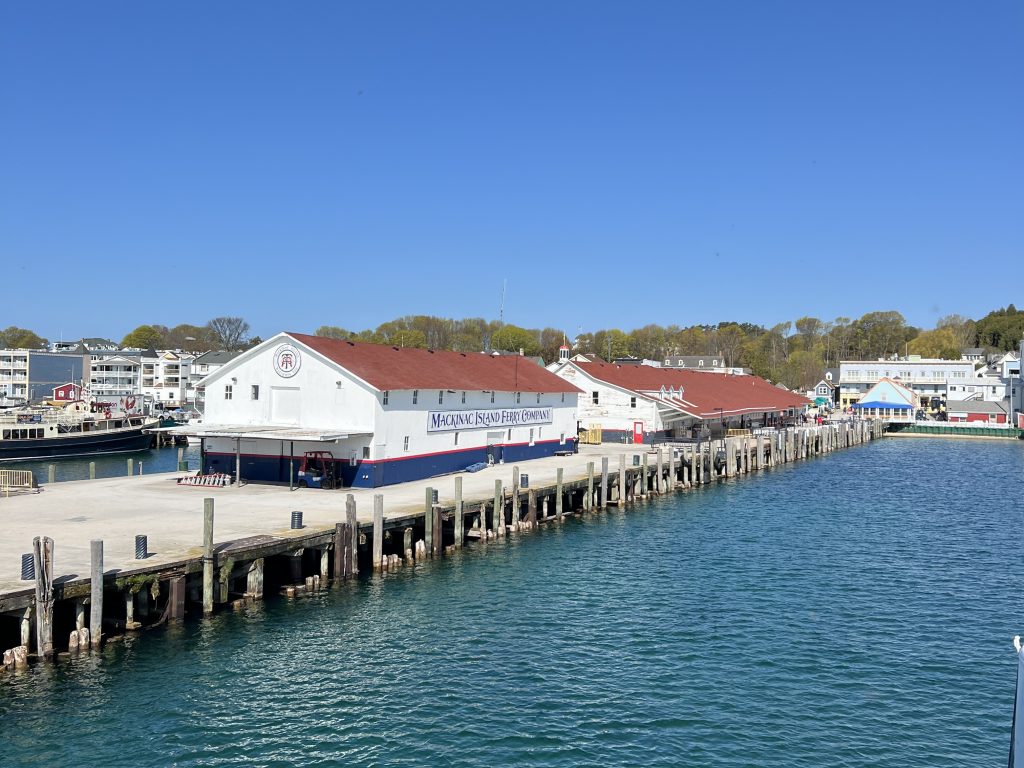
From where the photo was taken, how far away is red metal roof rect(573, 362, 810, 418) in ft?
234

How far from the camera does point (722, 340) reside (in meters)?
178

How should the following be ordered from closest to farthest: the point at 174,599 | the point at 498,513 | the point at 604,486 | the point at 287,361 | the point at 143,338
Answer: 1. the point at 174,599
2. the point at 498,513
3. the point at 287,361
4. the point at 604,486
5. the point at 143,338

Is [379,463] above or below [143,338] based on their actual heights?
below

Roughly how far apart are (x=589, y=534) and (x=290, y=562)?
1461cm

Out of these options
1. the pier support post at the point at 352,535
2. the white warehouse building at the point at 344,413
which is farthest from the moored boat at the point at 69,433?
the pier support post at the point at 352,535

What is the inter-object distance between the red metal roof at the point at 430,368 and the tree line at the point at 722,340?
104002mm

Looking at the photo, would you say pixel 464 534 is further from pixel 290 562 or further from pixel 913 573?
pixel 913 573

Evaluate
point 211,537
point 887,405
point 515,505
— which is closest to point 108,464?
point 515,505

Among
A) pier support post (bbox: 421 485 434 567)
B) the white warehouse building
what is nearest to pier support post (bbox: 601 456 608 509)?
the white warehouse building

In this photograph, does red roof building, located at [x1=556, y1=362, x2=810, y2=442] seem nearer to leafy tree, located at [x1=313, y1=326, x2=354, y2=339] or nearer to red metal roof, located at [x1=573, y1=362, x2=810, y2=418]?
red metal roof, located at [x1=573, y1=362, x2=810, y2=418]

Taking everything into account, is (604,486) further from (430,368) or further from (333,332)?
(333,332)

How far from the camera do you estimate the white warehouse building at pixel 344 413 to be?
129 feet

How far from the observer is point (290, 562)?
27234mm

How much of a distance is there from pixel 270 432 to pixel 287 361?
402cm
